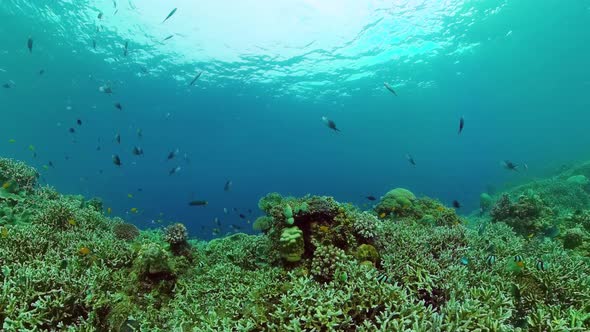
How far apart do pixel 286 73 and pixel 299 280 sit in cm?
3598

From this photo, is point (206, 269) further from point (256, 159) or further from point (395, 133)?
point (256, 159)

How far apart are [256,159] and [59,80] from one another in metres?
66.5

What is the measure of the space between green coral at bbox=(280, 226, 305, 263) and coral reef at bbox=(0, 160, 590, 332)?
0.9 inches

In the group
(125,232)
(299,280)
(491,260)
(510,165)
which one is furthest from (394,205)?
(125,232)

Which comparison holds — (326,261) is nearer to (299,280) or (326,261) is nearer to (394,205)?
(299,280)

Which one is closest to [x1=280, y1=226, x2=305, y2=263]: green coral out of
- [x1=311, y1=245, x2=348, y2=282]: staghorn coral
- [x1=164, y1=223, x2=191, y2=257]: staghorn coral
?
[x1=311, y1=245, x2=348, y2=282]: staghorn coral

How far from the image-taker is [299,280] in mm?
4820

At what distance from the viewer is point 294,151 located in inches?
3878

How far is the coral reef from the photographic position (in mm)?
4094

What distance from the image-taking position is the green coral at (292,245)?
20.5 feet

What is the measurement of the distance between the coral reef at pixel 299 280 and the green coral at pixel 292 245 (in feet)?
0.07

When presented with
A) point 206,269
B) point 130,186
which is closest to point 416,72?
point 206,269

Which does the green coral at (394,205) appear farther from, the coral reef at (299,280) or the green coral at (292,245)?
the green coral at (292,245)

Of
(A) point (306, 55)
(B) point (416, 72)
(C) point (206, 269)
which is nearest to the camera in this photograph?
(C) point (206, 269)
